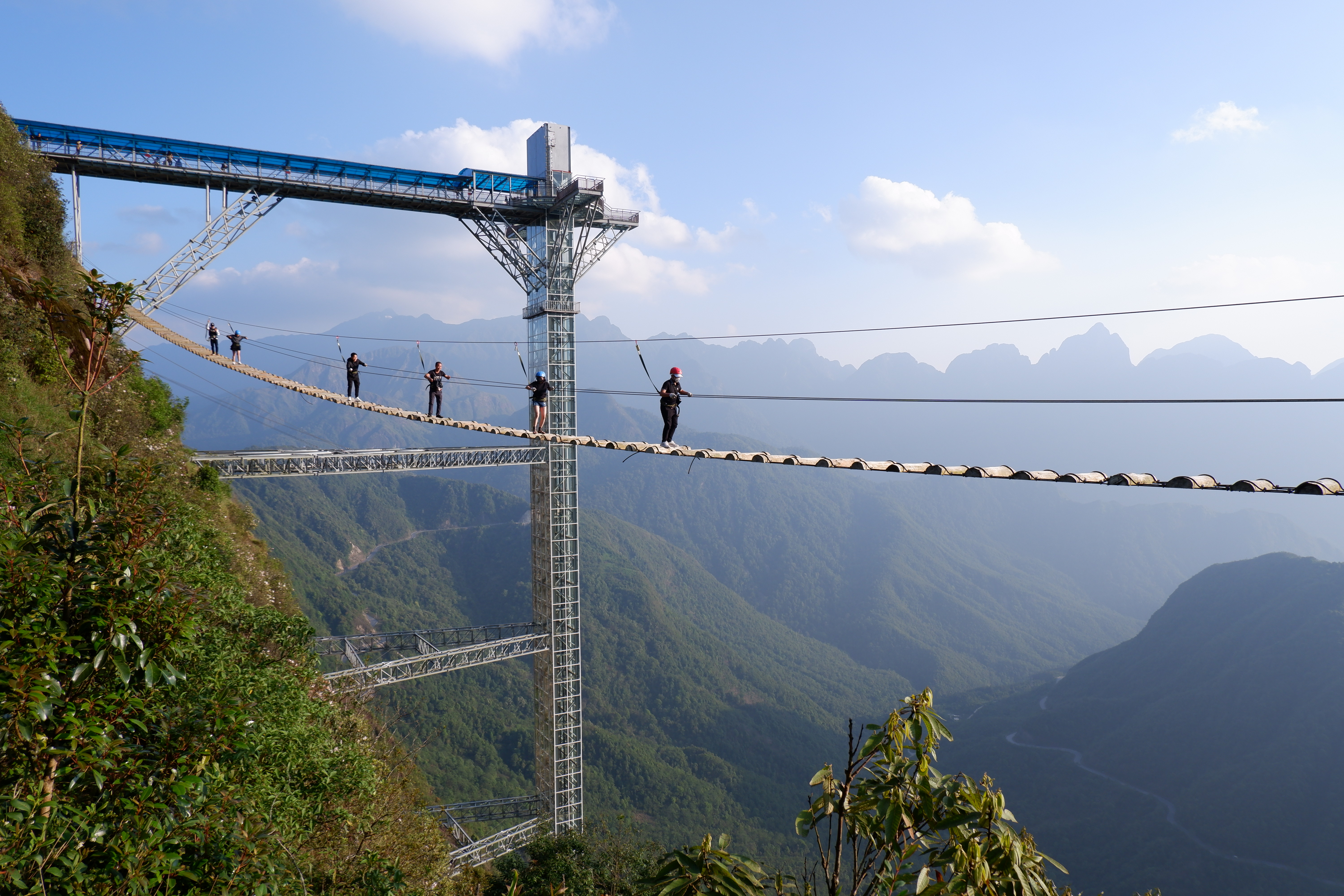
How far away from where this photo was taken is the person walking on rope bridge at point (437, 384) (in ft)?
48.8

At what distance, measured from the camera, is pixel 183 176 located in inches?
757

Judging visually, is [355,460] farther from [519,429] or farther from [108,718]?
[108,718]

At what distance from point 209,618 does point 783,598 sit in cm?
18318

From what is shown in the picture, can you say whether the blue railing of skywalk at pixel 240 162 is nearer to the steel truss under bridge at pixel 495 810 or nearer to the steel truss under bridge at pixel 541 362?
the steel truss under bridge at pixel 541 362

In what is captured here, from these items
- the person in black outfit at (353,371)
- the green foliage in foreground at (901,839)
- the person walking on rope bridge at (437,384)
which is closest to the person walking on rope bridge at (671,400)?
the person walking on rope bridge at (437,384)

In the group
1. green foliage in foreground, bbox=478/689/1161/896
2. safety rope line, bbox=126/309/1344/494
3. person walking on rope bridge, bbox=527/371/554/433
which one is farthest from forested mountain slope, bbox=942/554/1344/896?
green foliage in foreground, bbox=478/689/1161/896

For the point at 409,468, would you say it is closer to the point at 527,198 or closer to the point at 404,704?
the point at 527,198

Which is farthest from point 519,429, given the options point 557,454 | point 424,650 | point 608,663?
point 608,663

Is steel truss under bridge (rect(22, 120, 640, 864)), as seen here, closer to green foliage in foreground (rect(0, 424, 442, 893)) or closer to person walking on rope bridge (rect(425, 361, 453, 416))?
person walking on rope bridge (rect(425, 361, 453, 416))

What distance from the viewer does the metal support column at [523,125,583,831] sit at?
73.5ft

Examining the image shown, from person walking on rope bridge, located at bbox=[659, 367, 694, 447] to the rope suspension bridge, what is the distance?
28.7 feet

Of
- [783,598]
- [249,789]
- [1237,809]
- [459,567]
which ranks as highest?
[249,789]

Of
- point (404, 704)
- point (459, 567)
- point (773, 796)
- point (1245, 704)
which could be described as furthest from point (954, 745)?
point (459, 567)

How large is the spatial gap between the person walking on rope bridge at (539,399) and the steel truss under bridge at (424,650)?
24.0ft
